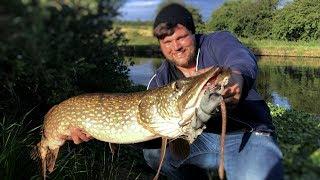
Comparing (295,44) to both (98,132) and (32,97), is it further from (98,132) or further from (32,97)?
(98,132)

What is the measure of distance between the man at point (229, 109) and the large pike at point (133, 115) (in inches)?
20.0

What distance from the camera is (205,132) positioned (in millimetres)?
4391

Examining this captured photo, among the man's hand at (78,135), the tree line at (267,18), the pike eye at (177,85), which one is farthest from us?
the tree line at (267,18)

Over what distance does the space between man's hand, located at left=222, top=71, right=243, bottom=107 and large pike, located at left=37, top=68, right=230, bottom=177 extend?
0.21 meters

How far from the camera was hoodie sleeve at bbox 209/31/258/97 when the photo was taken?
3.55 meters

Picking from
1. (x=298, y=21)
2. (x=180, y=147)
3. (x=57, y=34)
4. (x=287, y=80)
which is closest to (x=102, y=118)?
(x=180, y=147)

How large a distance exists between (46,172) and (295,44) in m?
28.1

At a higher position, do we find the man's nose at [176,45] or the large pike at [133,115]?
the man's nose at [176,45]

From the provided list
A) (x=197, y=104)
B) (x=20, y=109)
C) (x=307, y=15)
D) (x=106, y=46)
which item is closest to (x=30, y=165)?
(x=20, y=109)

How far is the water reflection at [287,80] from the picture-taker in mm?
16716

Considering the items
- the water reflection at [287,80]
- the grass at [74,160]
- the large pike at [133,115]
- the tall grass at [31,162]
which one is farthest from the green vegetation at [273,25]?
the large pike at [133,115]

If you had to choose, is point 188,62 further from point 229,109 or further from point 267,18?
point 267,18

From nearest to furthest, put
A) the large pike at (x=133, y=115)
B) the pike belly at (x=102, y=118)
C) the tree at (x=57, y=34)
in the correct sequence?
the tree at (x=57, y=34) < the large pike at (x=133, y=115) < the pike belly at (x=102, y=118)

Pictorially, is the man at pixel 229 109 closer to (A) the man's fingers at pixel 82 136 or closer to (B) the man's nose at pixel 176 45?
(B) the man's nose at pixel 176 45
